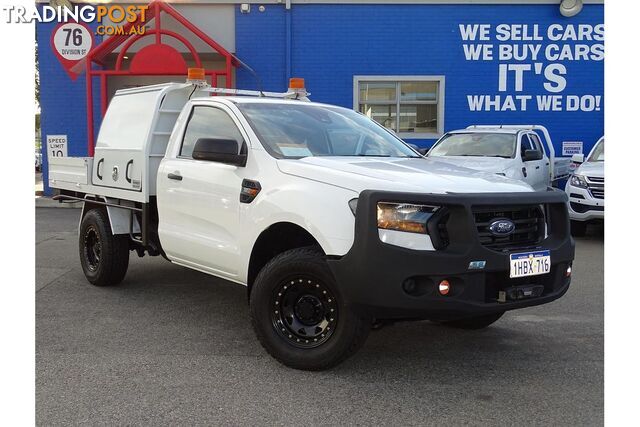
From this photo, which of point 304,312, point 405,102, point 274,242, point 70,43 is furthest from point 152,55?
point 304,312

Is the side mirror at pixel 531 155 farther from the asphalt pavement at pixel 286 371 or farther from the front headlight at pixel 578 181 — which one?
the asphalt pavement at pixel 286 371

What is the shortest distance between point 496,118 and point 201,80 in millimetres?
11056

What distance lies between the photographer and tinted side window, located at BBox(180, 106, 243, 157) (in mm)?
4922

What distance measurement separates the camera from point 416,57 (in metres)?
15.3

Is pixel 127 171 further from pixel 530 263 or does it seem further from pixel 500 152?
pixel 500 152

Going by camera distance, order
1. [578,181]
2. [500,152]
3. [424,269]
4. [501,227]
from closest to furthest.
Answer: [424,269] < [501,227] < [578,181] < [500,152]

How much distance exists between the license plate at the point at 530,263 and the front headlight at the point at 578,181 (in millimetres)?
6609

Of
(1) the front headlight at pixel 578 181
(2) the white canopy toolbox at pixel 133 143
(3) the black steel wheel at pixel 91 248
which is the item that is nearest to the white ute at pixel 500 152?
(1) the front headlight at pixel 578 181

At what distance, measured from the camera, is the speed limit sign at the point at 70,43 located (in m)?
14.9

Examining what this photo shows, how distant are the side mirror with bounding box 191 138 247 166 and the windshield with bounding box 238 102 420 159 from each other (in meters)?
0.22

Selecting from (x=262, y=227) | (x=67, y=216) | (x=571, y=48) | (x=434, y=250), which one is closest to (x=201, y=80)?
(x=262, y=227)

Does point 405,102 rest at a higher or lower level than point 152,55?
lower

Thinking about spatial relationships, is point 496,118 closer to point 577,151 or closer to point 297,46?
point 577,151

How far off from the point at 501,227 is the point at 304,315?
140 cm
